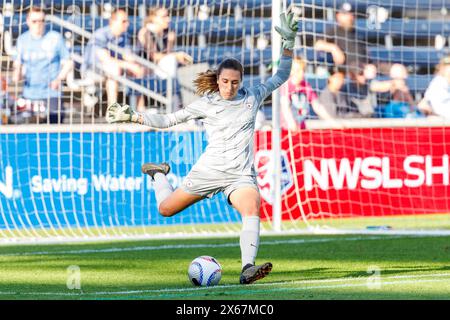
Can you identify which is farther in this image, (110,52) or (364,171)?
(110,52)

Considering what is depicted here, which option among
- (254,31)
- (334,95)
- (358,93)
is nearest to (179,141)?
(334,95)

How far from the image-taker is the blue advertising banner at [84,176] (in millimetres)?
17500

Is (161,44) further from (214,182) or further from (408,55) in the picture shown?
(214,182)

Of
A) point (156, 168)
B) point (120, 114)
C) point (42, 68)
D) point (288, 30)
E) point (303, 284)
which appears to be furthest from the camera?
point (42, 68)

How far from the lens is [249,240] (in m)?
10.3

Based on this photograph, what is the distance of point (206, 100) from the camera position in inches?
422

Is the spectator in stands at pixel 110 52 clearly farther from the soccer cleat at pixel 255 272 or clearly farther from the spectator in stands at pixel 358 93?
the soccer cleat at pixel 255 272

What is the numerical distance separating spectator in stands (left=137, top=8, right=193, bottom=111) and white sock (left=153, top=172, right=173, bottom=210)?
8.28 m

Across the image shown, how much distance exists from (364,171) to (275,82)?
8.34 meters

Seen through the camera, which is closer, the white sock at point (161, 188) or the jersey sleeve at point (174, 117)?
the jersey sleeve at point (174, 117)

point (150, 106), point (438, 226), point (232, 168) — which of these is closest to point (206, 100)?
point (232, 168)

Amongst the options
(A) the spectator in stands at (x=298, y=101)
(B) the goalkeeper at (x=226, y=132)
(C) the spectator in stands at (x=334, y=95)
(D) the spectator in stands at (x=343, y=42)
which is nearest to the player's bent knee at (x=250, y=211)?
(B) the goalkeeper at (x=226, y=132)

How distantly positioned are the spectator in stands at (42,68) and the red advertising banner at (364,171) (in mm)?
3138

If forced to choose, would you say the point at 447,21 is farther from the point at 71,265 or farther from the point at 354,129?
the point at 71,265
